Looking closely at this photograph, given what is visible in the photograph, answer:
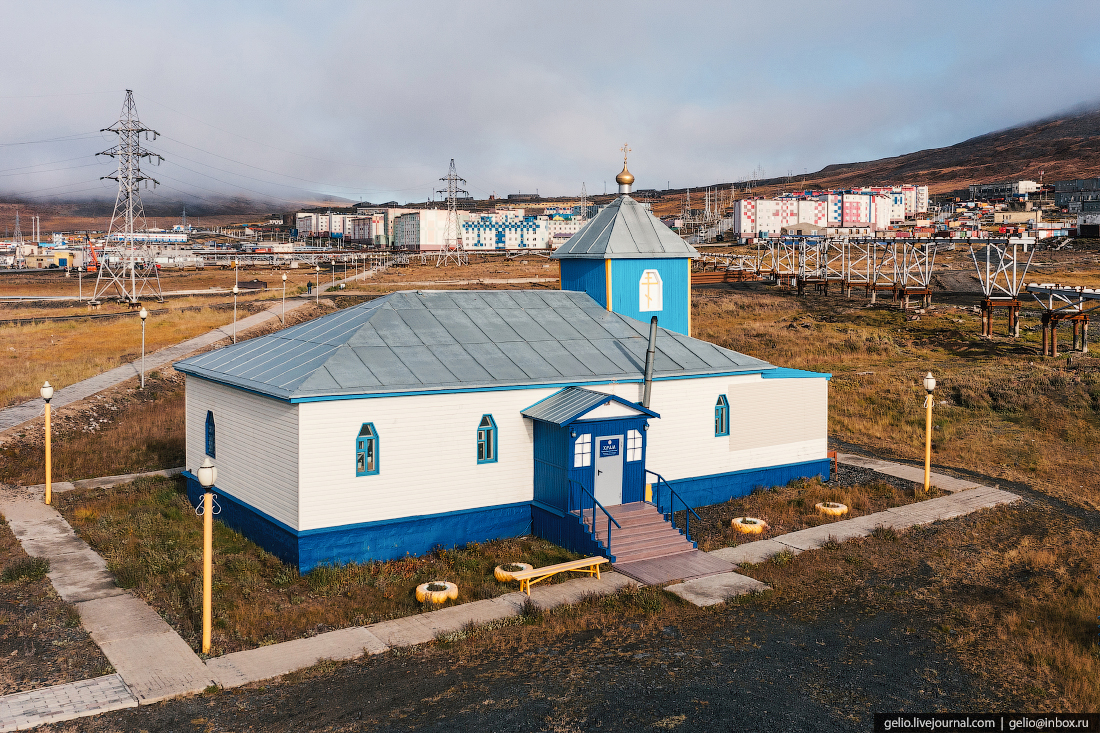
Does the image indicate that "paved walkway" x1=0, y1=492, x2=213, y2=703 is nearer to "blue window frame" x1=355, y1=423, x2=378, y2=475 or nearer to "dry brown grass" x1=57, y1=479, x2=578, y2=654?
"dry brown grass" x1=57, y1=479, x2=578, y2=654

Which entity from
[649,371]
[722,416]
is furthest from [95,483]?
[722,416]

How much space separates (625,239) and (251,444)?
11.2 metres

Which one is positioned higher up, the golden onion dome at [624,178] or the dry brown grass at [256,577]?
the golden onion dome at [624,178]

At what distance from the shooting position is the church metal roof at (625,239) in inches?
905

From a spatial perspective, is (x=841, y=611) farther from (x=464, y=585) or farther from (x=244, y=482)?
(x=244, y=482)

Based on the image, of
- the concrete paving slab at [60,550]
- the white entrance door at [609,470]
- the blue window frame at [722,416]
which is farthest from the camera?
the blue window frame at [722,416]

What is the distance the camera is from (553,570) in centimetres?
1494

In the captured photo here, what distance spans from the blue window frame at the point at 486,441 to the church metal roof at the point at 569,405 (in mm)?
765

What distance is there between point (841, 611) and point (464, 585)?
630 centimetres

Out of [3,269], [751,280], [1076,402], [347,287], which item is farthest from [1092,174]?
[3,269]

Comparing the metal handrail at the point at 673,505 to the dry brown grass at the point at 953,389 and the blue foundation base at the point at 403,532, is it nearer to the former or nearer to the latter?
the blue foundation base at the point at 403,532

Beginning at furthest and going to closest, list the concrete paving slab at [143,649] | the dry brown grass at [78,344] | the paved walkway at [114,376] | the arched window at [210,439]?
the dry brown grass at [78,344]
the paved walkway at [114,376]
the arched window at [210,439]
the concrete paving slab at [143,649]

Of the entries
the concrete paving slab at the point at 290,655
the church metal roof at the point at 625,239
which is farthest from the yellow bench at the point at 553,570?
the church metal roof at the point at 625,239

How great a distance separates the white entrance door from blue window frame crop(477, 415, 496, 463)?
6.94 ft
